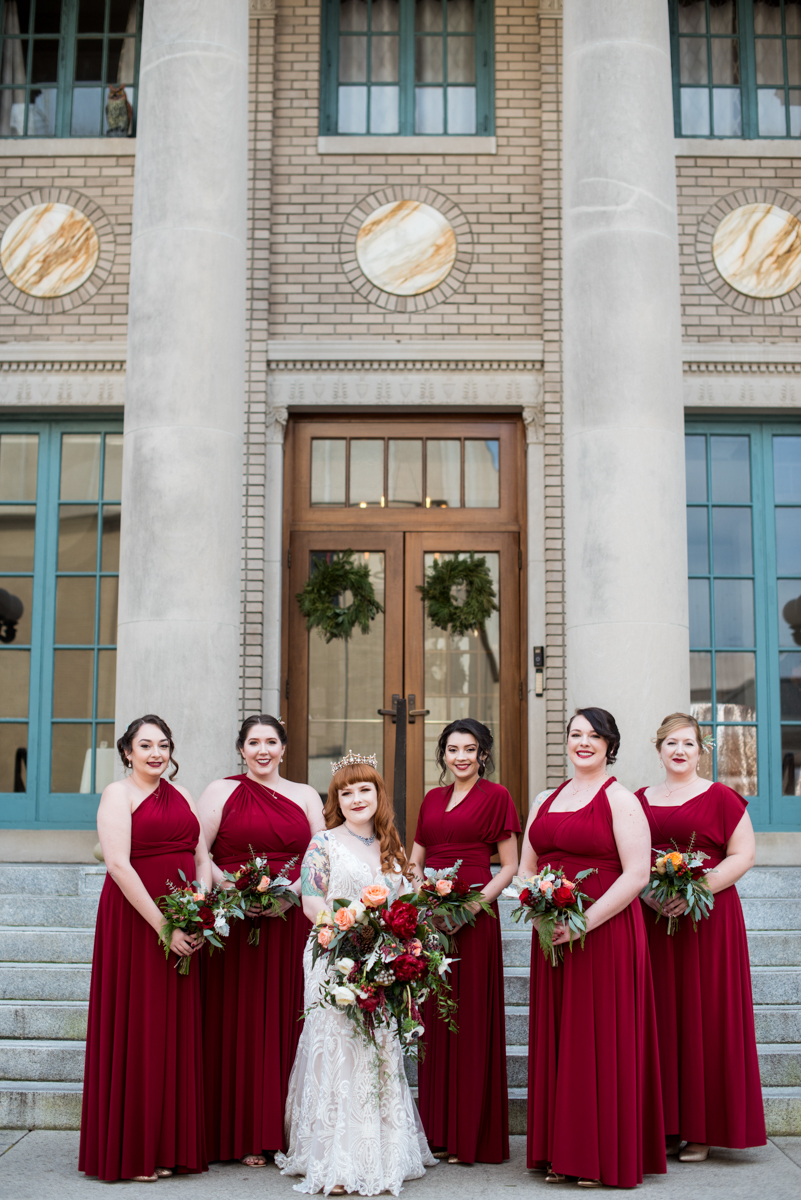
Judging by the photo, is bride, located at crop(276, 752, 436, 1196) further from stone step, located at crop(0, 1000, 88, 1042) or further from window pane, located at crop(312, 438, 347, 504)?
window pane, located at crop(312, 438, 347, 504)

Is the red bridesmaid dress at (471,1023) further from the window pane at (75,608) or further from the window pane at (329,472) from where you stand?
the window pane at (75,608)

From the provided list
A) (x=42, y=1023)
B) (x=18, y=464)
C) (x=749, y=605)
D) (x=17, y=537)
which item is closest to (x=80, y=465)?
(x=18, y=464)

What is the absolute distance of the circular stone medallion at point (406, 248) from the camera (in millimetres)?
9500

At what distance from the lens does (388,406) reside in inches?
372

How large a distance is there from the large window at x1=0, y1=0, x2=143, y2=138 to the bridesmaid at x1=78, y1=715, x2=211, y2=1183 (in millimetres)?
6824

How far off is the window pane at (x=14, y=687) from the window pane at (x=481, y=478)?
3.83 meters

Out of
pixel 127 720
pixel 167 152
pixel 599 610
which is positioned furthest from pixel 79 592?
pixel 599 610

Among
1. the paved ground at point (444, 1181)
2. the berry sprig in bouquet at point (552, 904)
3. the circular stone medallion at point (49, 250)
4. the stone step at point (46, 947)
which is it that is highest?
the circular stone medallion at point (49, 250)

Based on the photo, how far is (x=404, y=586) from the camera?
9.41 meters

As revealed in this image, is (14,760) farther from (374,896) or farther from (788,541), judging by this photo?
(788,541)

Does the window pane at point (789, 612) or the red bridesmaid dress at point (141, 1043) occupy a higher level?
the window pane at point (789, 612)

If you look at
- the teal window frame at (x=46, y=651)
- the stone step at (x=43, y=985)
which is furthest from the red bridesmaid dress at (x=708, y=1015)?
the teal window frame at (x=46, y=651)

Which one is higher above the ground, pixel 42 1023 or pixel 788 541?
pixel 788 541

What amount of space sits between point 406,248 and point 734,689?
4451 mm
